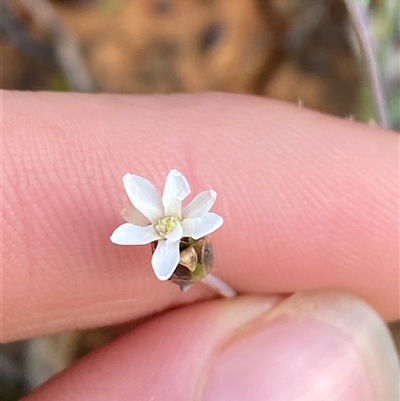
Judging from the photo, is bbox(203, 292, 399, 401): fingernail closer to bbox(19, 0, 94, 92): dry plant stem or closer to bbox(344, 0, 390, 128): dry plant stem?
bbox(344, 0, 390, 128): dry plant stem

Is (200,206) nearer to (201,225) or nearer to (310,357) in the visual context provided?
(201,225)

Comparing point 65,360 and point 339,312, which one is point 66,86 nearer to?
point 65,360

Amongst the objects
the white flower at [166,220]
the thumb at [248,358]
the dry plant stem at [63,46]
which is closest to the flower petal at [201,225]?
the white flower at [166,220]

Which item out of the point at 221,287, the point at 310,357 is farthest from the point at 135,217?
the point at 310,357

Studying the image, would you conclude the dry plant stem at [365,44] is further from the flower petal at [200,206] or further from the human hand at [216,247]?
the flower petal at [200,206]

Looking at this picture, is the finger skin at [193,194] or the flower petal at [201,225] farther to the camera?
the finger skin at [193,194]
